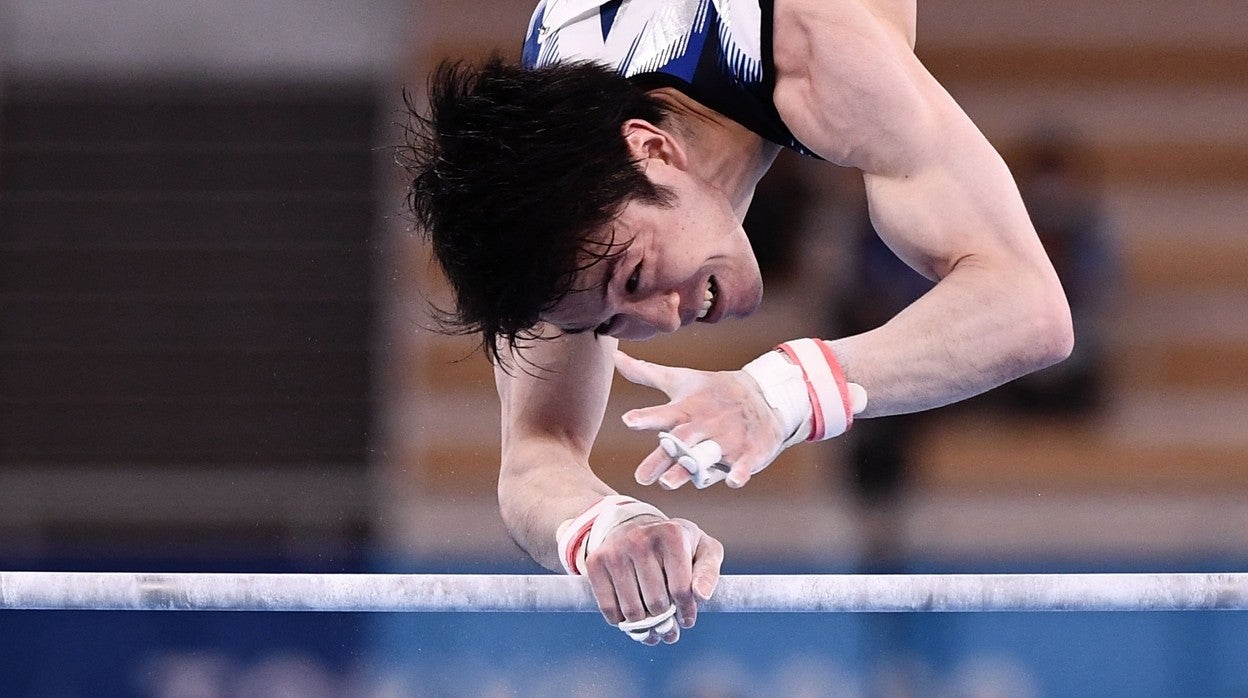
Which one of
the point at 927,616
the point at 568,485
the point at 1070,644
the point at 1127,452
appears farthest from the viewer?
the point at 1127,452

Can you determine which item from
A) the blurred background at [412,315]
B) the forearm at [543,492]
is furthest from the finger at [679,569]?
the blurred background at [412,315]

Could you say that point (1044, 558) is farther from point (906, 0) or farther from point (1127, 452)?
point (906, 0)

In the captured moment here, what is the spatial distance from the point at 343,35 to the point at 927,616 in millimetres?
Answer: 2623

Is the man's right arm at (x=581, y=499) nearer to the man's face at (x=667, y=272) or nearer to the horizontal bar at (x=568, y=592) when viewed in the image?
the horizontal bar at (x=568, y=592)

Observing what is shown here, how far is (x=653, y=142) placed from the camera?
5.04ft

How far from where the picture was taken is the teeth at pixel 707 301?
1.51m

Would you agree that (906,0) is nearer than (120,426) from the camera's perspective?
Yes

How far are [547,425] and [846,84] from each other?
591 mm

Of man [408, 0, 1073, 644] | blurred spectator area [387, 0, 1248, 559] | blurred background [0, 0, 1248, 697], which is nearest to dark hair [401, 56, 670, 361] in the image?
man [408, 0, 1073, 644]

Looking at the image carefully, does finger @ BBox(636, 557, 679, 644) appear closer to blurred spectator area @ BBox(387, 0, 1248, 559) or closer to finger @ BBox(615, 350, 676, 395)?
finger @ BBox(615, 350, 676, 395)

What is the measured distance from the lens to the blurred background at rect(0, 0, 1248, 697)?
3.71 m

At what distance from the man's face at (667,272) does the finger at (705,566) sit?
0.29 metres

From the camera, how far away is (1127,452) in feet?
12.8

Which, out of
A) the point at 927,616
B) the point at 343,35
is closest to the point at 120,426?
the point at 343,35
